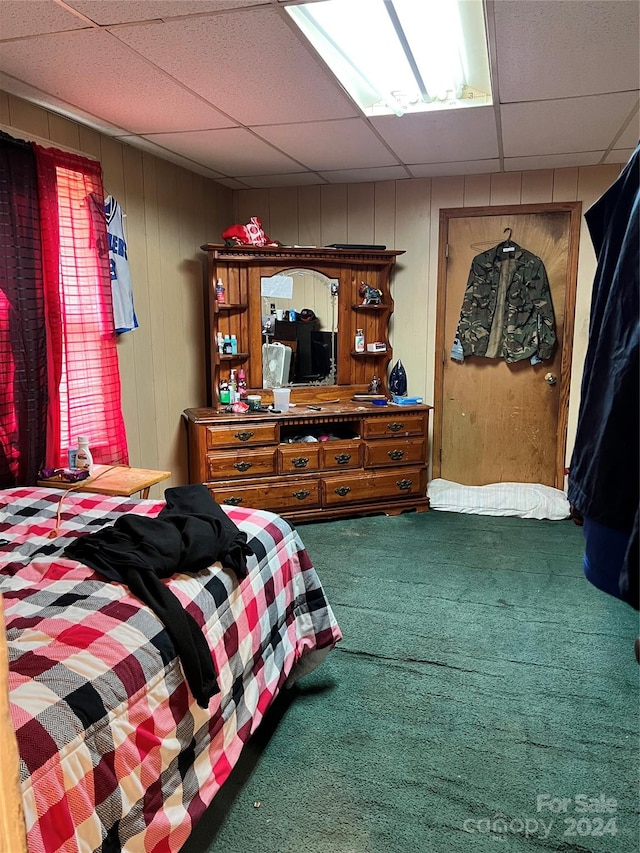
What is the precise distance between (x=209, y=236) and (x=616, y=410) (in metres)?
3.91

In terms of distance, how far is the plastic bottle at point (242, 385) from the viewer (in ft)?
13.4

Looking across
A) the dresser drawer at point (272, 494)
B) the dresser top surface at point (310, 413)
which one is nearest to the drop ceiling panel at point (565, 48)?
the dresser top surface at point (310, 413)

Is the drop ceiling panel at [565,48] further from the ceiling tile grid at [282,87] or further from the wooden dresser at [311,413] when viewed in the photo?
the wooden dresser at [311,413]

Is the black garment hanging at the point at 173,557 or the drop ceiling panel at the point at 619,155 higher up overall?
the drop ceiling panel at the point at 619,155

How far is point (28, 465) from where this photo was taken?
2.62m

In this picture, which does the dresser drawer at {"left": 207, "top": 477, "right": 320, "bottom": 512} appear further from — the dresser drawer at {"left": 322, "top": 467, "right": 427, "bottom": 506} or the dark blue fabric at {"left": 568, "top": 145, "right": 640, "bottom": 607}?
the dark blue fabric at {"left": 568, "top": 145, "right": 640, "bottom": 607}

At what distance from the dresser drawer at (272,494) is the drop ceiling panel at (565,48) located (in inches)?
94.3

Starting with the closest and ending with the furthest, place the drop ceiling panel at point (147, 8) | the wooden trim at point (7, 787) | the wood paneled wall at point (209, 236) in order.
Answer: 1. the wooden trim at point (7, 787)
2. the drop ceiling panel at point (147, 8)
3. the wood paneled wall at point (209, 236)

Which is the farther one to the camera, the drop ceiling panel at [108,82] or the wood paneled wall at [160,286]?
the wood paneled wall at [160,286]

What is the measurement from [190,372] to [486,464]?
227cm

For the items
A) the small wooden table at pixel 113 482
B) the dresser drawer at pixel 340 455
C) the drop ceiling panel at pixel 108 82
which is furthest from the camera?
the dresser drawer at pixel 340 455

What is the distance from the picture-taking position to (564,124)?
294cm

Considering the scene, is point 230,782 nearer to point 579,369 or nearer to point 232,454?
point 232,454

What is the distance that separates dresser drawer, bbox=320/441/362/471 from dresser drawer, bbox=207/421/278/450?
1.15ft
